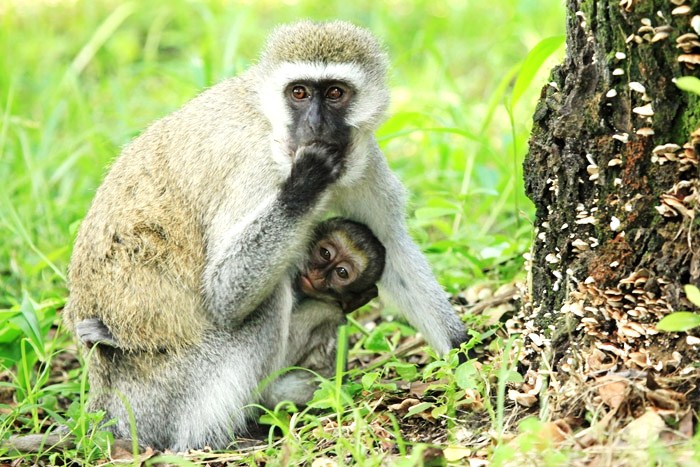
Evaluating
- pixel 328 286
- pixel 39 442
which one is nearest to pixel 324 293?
pixel 328 286

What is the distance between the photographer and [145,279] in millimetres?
4910

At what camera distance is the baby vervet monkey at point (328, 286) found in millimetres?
5387

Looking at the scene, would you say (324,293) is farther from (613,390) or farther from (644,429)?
(644,429)

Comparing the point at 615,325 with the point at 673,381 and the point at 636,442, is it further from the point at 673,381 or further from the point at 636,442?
the point at 636,442

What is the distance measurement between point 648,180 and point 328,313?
91.7 inches

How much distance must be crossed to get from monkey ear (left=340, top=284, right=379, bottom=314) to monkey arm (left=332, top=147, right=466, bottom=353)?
0.12 metres

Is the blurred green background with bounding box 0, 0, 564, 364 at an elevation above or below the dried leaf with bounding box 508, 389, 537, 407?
above

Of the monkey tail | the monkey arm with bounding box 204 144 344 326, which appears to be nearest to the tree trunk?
the monkey arm with bounding box 204 144 344 326

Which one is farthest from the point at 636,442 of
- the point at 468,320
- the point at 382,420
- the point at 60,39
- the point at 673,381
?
the point at 60,39

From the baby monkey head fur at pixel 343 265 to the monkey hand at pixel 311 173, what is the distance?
77 centimetres

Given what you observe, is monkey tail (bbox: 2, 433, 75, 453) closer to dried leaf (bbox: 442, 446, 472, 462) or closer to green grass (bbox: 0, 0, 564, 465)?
green grass (bbox: 0, 0, 564, 465)

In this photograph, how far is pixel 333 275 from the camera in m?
5.45

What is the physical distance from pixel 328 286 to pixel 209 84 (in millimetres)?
2000

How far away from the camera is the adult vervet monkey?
15.7 feet
